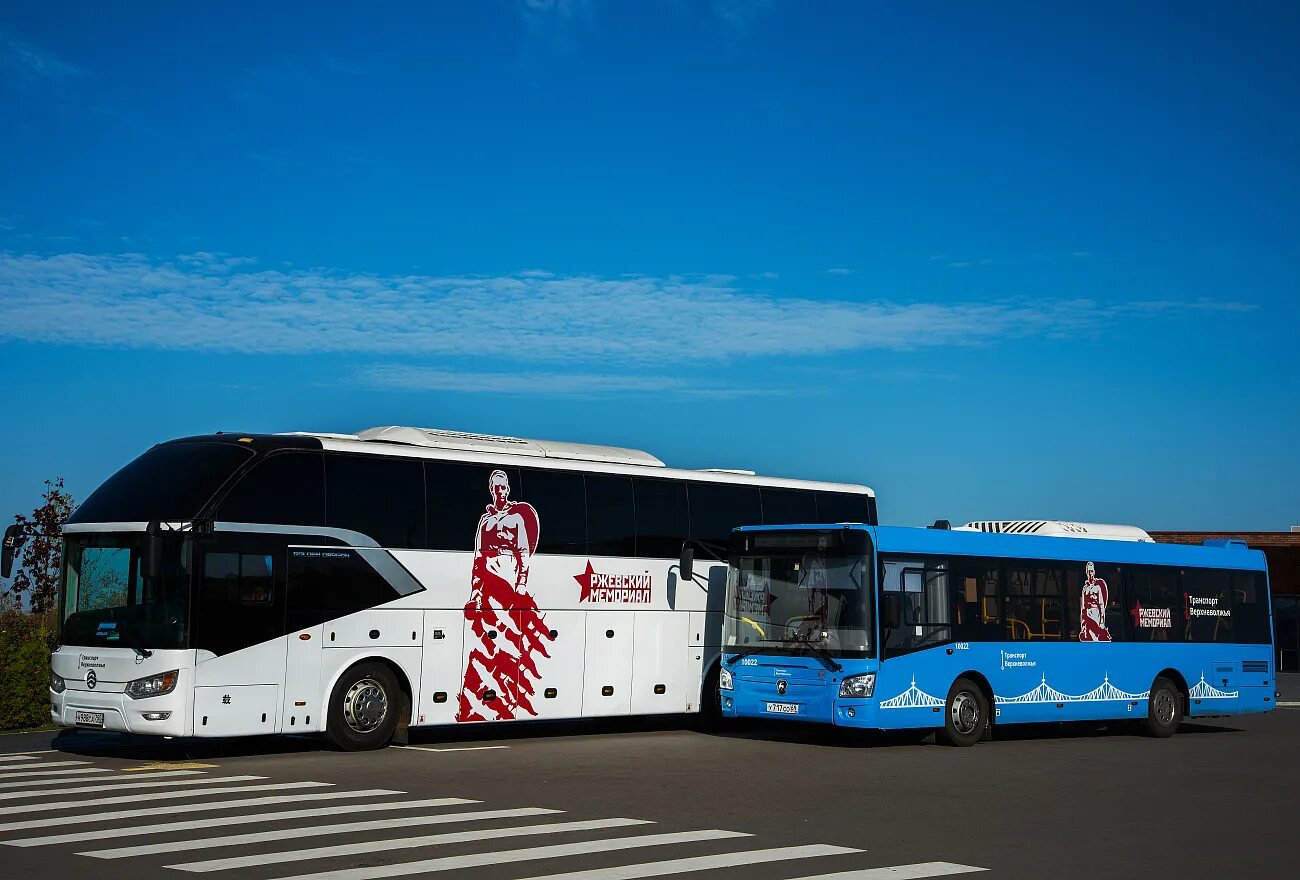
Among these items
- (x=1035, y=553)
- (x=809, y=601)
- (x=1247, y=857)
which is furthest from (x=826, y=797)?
(x=1035, y=553)

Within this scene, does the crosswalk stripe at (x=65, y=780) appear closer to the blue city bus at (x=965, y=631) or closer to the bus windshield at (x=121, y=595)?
the bus windshield at (x=121, y=595)

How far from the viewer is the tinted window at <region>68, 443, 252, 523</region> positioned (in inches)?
696

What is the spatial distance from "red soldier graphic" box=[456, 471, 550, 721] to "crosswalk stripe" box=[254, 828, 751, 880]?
28.3ft

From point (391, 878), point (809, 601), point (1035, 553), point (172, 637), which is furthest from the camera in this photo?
point (1035, 553)

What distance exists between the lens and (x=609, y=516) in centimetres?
2223

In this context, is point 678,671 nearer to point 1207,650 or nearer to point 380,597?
point 380,597

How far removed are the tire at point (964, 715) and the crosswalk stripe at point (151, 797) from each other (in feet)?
31.3

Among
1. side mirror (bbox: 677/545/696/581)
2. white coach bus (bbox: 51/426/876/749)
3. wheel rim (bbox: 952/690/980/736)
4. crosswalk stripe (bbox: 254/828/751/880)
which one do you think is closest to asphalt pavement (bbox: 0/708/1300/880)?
crosswalk stripe (bbox: 254/828/751/880)

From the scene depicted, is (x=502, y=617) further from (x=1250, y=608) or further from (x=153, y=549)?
(x=1250, y=608)

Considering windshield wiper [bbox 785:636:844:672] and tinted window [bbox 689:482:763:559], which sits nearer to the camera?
windshield wiper [bbox 785:636:844:672]

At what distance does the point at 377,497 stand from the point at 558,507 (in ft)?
10.4

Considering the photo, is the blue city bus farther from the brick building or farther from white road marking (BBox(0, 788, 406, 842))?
the brick building

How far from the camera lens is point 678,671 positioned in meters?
23.1

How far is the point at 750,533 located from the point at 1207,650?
8.94 meters
